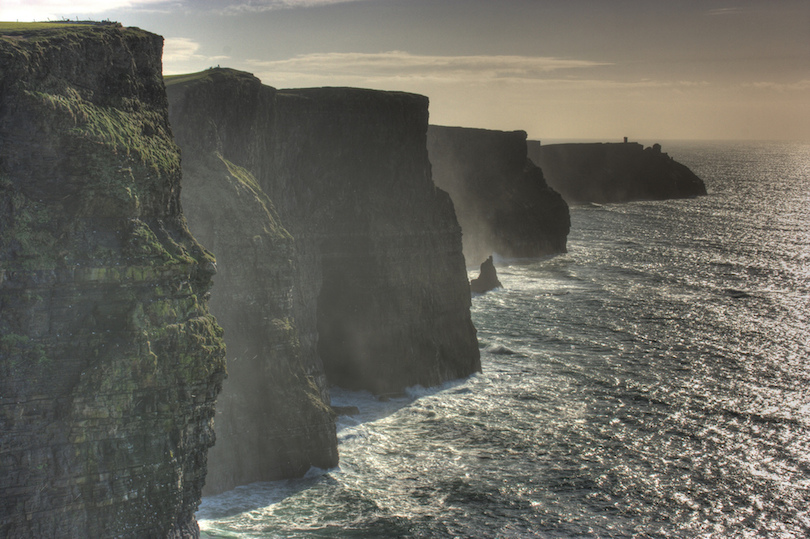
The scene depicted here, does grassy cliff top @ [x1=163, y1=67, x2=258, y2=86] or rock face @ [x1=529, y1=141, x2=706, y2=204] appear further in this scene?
rock face @ [x1=529, y1=141, x2=706, y2=204]

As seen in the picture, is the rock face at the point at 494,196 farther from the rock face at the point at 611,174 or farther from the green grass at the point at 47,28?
the green grass at the point at 47,28

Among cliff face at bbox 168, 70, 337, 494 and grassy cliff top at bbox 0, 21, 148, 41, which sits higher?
grassy cliff top at bbox 0, 21, 148, 41

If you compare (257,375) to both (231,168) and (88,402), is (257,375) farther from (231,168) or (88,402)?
(88,402)

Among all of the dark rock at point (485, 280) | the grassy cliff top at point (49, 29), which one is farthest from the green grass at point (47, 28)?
the dark rock at point (485, 280)

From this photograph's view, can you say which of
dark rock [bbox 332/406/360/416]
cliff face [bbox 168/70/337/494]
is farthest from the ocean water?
cliff face [bbox 168/70/337/494]

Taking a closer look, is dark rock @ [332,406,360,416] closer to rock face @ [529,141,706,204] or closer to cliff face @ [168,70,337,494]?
cliff face @ [168,70,337,494]
